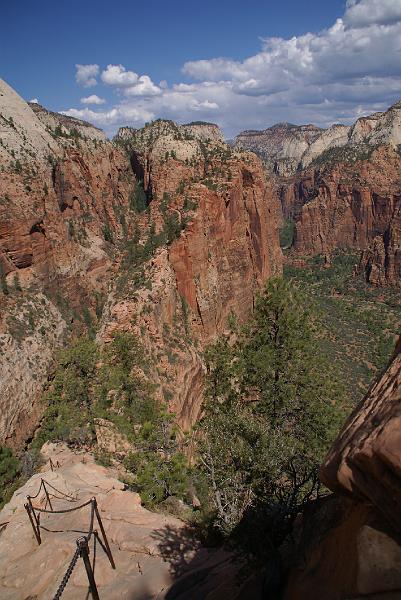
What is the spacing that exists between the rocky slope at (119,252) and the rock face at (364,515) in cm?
2096

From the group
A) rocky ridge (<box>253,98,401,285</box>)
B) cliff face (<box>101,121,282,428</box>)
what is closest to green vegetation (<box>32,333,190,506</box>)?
cliff face (<box>101,121,282,428</box>)

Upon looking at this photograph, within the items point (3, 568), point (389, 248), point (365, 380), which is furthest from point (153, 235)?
point (389, 248)

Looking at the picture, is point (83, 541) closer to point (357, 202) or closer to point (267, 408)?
point (267, 408)

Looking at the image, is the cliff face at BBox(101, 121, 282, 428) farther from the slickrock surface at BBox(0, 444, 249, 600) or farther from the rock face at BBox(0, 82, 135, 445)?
the slickrock surface at BBox(0, 444, 249, 600)

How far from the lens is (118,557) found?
1184 cm

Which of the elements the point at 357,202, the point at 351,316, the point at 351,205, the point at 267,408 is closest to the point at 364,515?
the point at 267,408

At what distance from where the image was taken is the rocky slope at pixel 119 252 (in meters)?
33.4

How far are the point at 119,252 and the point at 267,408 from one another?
123 feet

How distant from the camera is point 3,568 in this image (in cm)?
1203

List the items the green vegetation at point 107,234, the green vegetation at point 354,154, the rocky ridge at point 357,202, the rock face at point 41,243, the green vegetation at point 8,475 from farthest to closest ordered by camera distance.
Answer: the green vegetation at point 354,154 → the rocky ridge at point 357,202 → the green vegetation at point 107,234 → the rock face at point 41,243 → the green vegetation at point 8,475

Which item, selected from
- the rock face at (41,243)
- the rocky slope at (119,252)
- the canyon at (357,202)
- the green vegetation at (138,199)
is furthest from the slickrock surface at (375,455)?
the canyon at (357,202)

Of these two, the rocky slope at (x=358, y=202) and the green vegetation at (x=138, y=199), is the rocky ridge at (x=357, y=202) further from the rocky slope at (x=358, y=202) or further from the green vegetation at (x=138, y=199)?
the green vegetation at (x=138, y=199)

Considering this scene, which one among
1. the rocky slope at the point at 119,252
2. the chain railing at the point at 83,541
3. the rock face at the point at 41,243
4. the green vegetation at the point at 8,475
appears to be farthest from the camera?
the rock face at the point at 41,243

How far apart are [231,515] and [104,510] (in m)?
5.14
